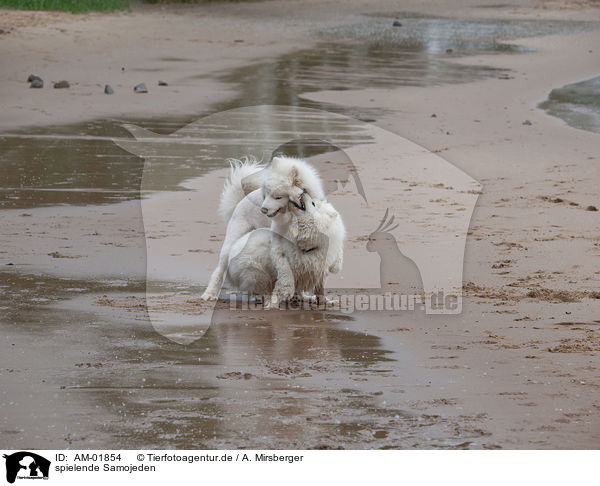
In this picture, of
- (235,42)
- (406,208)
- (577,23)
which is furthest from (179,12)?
(406,208)

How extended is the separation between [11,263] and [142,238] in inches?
51.9

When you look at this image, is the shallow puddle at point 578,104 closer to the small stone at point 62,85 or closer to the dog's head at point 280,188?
the small stone at point 62,85

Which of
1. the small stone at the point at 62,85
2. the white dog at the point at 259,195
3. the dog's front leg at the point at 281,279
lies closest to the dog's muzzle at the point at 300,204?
the white dog at the point at 259,195

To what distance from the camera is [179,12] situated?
113 feet

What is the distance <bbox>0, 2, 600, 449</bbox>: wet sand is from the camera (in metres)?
4.76

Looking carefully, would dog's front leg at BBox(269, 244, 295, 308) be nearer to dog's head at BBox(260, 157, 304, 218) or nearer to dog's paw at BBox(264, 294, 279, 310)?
dog's paw at BBox(264, 294, 279, 310)

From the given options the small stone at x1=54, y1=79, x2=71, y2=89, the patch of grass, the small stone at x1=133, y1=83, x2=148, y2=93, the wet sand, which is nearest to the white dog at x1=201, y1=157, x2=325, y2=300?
the wet sand

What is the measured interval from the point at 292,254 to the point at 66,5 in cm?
2506

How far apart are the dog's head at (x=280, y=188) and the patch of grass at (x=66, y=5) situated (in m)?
23.9

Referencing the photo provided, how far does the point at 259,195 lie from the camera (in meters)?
7.16

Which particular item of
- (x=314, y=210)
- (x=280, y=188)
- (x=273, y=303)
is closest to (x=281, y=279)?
(x=273, y=303)
